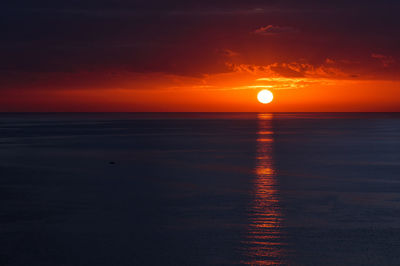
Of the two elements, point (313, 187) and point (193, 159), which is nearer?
point (313, 187)

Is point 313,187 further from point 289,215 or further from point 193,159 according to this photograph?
point 193,159

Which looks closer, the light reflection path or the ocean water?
the light reflection path

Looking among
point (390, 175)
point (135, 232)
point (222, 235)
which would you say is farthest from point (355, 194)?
point (135, 232)

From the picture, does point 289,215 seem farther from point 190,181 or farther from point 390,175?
point 390,175

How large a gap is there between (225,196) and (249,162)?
43.0 ft

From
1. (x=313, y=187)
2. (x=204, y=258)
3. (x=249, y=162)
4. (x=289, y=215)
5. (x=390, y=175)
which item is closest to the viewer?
(x=204, y=258)

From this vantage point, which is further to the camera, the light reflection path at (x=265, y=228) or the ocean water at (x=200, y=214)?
the ocean water at (x=200, y=214)

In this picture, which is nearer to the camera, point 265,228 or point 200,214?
point 265,228

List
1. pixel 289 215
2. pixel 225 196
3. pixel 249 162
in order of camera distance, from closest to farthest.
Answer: pixel 289 215
pixel 225 196
pixel 249 162

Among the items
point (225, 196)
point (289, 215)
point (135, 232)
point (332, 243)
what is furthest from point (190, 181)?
point (332, 243)

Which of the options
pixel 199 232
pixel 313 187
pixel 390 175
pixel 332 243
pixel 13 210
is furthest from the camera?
pixel 390 175

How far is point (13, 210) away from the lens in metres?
16.4

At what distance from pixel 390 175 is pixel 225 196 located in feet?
35.6

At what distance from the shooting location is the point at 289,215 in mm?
15391
